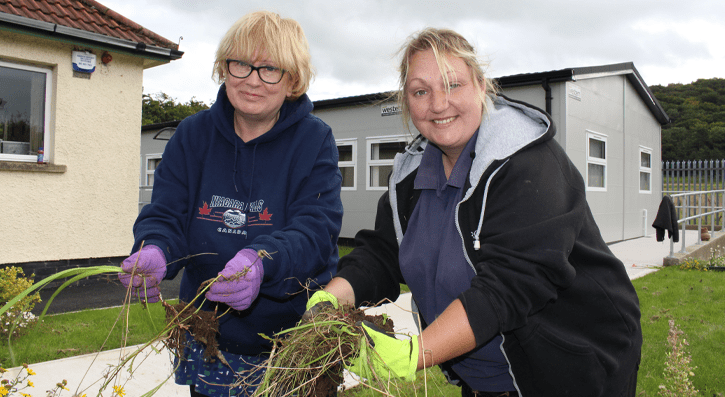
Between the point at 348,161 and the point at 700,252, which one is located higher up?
the point at 348,161

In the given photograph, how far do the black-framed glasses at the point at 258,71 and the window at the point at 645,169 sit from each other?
1572 centimetres

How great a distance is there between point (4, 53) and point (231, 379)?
660 centimetres

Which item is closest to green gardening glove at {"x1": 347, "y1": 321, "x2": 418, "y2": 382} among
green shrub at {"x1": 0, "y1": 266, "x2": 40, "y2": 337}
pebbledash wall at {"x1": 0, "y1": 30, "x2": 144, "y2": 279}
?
Answer: green shrub at {"x1": 0, "y1": 266, "x2": 40, "y2": 337}

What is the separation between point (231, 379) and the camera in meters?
1.96

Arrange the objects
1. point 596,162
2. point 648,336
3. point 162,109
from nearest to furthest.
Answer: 1. point 648,336
2. point 596,162
3. point 162,109

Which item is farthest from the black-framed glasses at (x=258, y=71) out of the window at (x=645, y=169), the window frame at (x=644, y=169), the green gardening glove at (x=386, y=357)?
the window at (x=645, y=169)

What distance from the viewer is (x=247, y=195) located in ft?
6.38

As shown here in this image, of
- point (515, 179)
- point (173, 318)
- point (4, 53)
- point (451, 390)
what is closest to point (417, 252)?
point (515, 179)

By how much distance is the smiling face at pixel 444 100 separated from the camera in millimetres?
1673

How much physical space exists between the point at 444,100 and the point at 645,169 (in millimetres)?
16197

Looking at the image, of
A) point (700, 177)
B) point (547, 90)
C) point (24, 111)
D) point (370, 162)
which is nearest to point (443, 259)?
point (24, 111)

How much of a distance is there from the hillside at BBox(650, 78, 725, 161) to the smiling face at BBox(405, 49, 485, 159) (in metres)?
35.7

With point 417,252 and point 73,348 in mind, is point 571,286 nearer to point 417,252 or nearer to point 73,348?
point 417,252

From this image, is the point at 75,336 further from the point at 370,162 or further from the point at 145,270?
the point at 370,162
